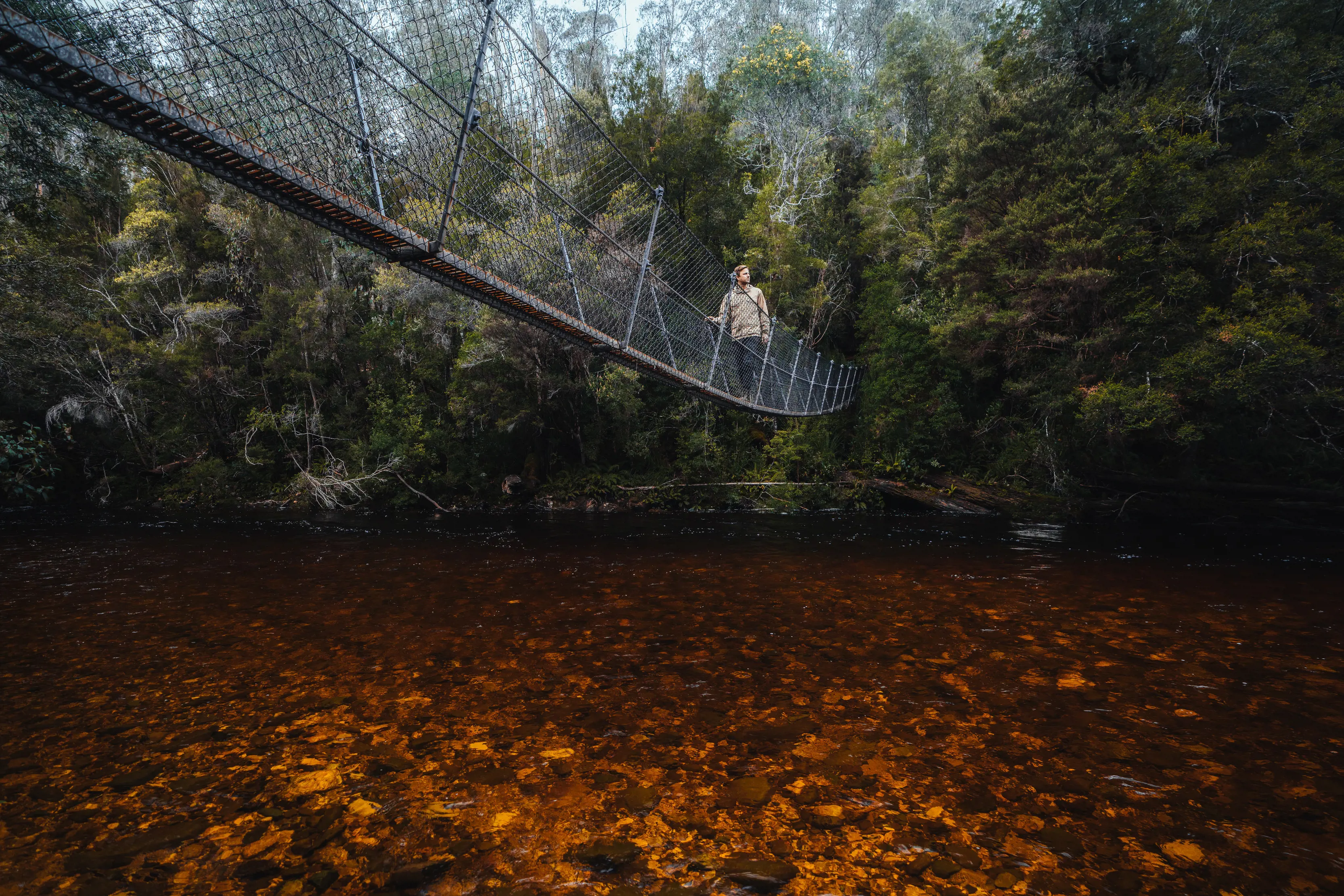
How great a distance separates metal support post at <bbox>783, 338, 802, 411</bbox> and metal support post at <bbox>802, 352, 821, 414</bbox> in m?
0.25

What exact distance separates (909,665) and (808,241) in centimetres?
1020

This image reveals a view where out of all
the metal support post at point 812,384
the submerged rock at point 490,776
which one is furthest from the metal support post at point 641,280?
the metal support post at point 812,384

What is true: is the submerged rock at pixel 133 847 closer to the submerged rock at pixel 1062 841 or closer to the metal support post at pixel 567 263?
the submerged rock at pixel 1062 841

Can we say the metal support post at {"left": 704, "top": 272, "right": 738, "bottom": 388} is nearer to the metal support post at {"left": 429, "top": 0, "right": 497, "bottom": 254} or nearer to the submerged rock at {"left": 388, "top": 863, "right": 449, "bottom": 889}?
the metal support post at {"left": 429, "top": 0, "right": 497, "bottom": 254}

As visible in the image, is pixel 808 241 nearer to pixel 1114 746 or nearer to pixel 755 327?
pixel 755 327

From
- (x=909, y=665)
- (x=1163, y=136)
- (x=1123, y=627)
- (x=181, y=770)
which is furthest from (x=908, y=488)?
(x=181, y=770)

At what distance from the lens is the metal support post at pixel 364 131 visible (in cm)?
233

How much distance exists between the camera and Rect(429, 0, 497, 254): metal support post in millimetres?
2426

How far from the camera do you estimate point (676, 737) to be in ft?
6.32

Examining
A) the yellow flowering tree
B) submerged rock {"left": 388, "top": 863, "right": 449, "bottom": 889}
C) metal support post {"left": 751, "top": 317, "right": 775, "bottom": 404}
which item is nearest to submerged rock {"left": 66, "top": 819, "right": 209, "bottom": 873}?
submerged rock {"left": 388, "top": 863, "right": 449, "bottom": 889}

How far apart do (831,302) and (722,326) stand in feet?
21.1

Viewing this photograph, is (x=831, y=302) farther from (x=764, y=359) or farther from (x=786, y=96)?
(x=786, y=96)

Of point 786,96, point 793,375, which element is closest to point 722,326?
point 793,375

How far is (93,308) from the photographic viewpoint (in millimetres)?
9844
